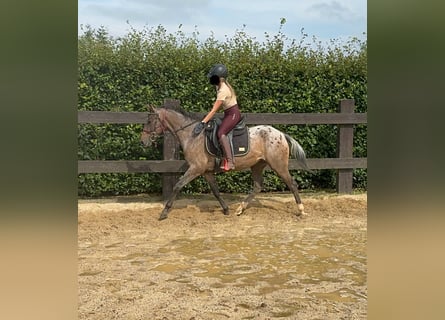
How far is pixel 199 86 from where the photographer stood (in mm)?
7168

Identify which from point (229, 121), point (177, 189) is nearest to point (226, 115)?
point (229, 121)

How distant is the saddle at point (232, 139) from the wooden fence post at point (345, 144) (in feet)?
7.08

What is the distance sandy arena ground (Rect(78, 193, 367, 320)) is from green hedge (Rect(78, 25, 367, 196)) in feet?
2.47

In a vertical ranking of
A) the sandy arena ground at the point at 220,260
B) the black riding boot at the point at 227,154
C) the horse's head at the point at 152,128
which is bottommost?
the sandy arena ground at the point at 220,260

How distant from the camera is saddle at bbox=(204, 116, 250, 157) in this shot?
553cm

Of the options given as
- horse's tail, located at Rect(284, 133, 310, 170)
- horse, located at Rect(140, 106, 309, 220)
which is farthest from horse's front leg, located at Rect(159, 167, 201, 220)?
horse's tail, located at Rect(284, 133, 310, 170)

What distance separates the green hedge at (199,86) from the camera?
6.82 metres

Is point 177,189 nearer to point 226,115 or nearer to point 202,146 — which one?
point 202,146

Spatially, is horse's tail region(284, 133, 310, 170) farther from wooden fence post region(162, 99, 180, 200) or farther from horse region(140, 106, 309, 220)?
wooden fence post region(162, 99, 180, 200)

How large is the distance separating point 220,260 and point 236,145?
6.51ft

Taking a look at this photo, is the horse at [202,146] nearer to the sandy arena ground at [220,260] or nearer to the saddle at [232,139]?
the saddle at [232,139]

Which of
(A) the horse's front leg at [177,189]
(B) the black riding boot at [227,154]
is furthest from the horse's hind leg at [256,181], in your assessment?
(A) the horse's front leg at [177,189]

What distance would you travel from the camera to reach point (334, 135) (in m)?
7.55
